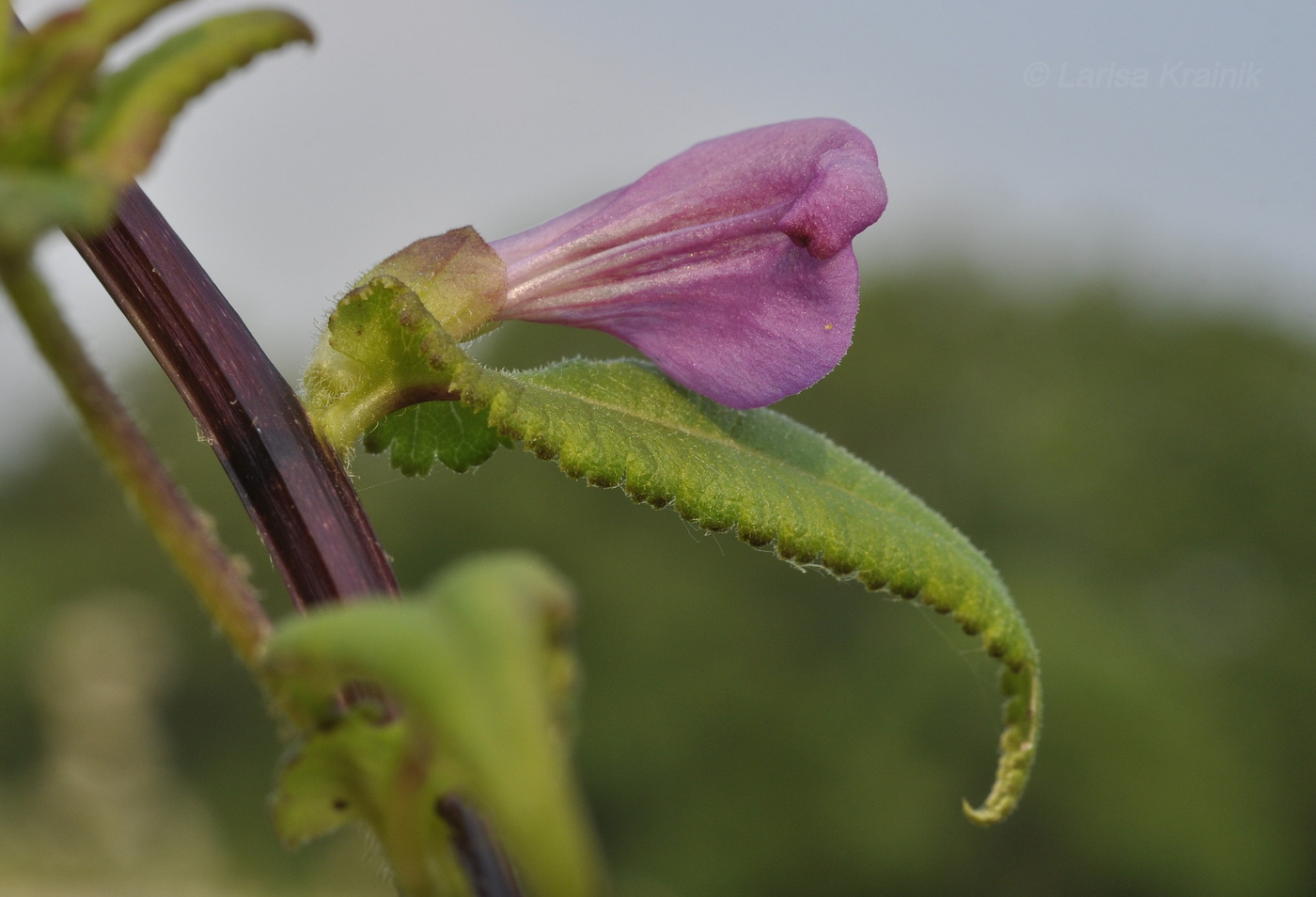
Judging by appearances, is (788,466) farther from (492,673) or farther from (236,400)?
(492,673)

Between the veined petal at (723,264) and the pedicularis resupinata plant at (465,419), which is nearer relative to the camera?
the pedicularis resupinata plant at (465,419)

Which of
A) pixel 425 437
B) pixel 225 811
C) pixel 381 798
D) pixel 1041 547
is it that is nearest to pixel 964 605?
pixel 425 437

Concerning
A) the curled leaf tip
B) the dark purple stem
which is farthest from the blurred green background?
the dark purple stem

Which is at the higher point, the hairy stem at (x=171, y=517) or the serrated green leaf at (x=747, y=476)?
the hairy stem at (x=171, y=517)

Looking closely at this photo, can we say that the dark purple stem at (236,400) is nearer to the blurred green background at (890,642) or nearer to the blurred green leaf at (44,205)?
the blurred green leaf at (44,205)

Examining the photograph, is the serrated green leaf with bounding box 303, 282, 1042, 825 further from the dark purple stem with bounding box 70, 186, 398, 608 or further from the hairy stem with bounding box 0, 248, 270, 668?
the hairy stem with bounding box 0, 248, 270, 668

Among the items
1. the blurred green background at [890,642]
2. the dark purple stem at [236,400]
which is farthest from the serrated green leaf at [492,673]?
the blurred green background at [890,642]

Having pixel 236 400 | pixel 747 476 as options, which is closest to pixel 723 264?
pixel 747 476

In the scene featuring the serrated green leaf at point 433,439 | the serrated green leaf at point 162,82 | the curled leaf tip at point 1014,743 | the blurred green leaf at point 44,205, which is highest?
the serrated green leaf at point 162,82
